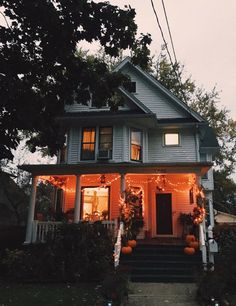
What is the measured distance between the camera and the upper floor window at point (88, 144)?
16.5 m

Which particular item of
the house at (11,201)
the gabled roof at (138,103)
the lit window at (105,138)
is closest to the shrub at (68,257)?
the lit window at (105,138)

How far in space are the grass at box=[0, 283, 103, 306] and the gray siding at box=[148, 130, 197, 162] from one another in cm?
878

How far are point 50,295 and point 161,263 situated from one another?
3822mm

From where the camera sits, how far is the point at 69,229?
1131 cm

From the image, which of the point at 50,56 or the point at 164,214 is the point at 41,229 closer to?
the point at 164,214

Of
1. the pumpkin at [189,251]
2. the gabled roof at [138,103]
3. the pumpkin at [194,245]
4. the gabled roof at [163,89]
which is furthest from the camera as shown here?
the gabled roof at [163,89]

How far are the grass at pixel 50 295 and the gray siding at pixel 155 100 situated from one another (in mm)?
10795

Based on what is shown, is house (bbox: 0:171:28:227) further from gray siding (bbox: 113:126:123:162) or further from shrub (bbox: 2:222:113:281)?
shrub (bbox: 2:222:113:281)

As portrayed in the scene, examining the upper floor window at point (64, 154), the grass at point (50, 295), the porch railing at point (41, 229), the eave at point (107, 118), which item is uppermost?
the eave at point (107, 118)

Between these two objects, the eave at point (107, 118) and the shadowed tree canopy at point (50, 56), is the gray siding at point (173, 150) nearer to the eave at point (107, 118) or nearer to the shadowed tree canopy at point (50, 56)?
the eave at point (107, 118)

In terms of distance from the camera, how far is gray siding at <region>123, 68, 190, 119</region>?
59.5 ft

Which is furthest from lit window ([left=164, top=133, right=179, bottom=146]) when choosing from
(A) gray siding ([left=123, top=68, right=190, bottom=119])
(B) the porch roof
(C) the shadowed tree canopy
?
(C) the shadowed tree canopy

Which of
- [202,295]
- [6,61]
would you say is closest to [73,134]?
[6,61]

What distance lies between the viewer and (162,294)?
849 cm
